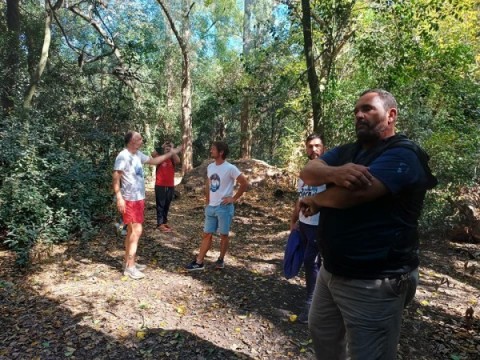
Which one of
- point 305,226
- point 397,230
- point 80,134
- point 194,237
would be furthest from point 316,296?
point 80,134

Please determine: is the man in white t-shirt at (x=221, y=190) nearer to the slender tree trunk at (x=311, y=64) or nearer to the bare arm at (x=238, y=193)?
the bare arm at (x=238, y=193)

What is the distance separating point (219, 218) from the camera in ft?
16.5

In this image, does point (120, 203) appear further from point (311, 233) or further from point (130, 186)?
point (311, 233)

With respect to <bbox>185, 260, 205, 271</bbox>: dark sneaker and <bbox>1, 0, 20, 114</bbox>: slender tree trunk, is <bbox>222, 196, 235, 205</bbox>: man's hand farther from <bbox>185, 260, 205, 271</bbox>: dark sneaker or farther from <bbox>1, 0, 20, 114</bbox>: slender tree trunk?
<bbox>1, 0, 20, 114</bbox>: slender tree trunk

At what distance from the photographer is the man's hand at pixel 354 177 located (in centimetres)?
188

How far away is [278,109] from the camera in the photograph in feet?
24.1

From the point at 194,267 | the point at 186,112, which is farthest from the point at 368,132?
the point at 186,112

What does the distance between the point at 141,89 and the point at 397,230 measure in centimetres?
1373

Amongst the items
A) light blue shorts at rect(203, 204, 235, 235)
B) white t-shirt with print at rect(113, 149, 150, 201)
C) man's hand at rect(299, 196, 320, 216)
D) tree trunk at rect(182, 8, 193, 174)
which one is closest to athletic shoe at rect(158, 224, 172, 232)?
light blue shorts at rect(203, 204, 235, 235)

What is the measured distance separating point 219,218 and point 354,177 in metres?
3.30

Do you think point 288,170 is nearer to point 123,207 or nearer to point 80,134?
point 80,134

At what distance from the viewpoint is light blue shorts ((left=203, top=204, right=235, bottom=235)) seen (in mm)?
5012

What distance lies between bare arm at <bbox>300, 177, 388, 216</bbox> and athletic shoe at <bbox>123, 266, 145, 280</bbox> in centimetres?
357

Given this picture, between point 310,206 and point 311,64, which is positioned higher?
point 311,64
